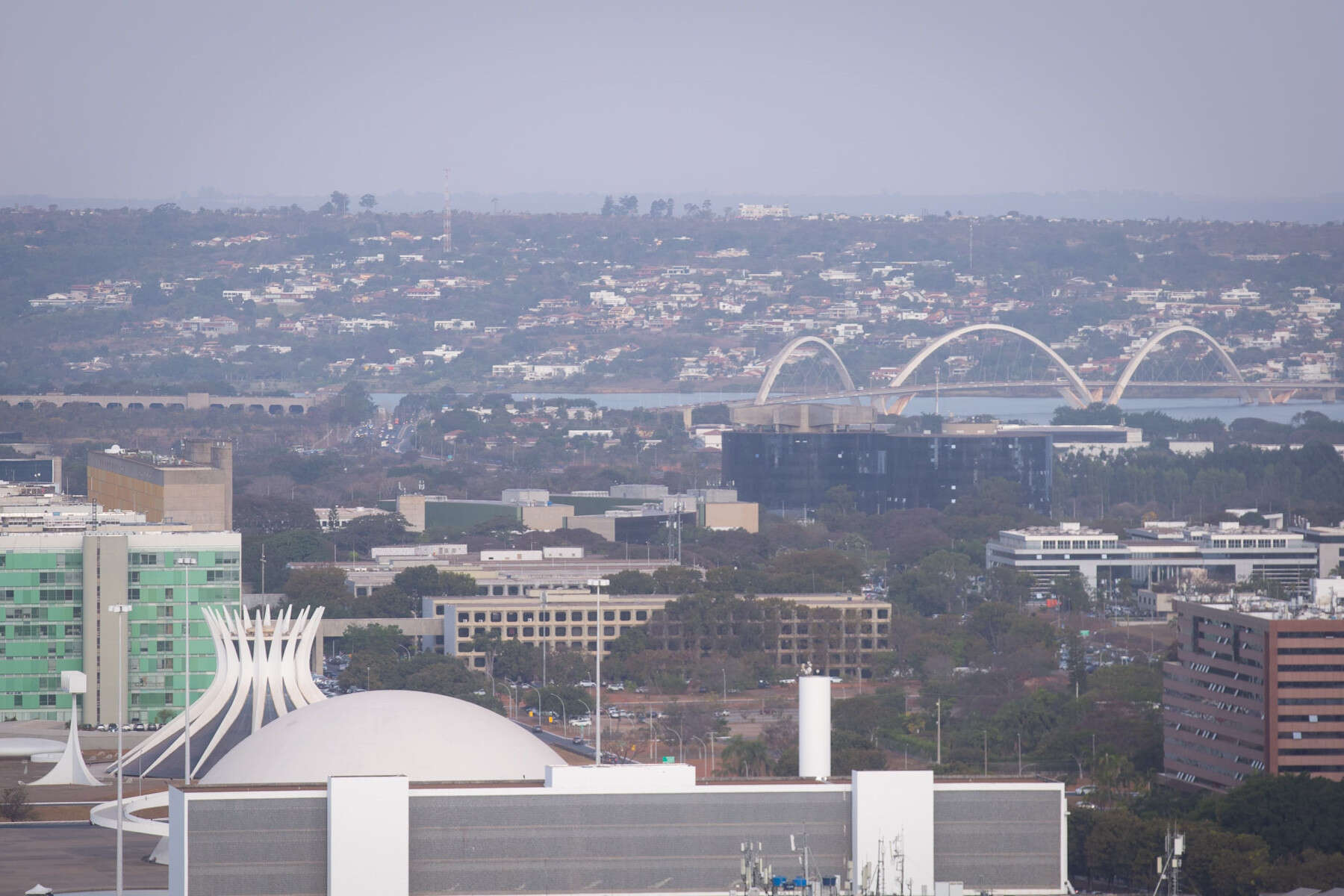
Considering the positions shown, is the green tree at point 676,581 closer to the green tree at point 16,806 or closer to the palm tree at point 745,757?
the palm tree at point 745,757

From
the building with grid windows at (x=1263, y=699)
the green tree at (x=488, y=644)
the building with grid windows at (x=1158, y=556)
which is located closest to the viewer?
the building with grid windows at (x=1263, y=699)

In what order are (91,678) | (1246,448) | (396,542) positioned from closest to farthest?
(91,678)
(396,542)
(1246,448)

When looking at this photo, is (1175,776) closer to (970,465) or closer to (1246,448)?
(970,465)

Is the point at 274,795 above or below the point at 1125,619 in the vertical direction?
above

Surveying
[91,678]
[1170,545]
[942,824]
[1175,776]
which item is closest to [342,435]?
[1170,545]

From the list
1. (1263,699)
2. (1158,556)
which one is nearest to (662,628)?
(1158,556)

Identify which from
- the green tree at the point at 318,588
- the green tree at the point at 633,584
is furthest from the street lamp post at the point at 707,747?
the green tree at the point at 318,588

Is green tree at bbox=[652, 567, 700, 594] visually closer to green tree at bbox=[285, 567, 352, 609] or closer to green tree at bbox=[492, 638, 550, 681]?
green tree at bbox=[492, 638, 550, 681]
